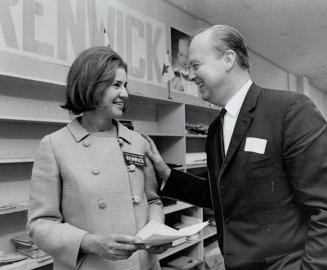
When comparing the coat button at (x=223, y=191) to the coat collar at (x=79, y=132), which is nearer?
the coat button at (x=223, y=191)

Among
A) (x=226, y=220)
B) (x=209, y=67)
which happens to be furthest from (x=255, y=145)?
(x=209, y=67)

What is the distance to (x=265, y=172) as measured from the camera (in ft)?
4.28

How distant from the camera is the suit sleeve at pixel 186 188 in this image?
1.88 meters

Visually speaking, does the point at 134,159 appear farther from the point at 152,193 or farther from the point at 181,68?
the point at 181,68

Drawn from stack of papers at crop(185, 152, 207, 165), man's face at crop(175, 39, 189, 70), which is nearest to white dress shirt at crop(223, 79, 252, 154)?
stack of papers at crop(185, 152, 207, 165)

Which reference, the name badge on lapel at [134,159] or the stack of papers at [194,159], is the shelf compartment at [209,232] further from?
the name badge on lapel at [134,159]

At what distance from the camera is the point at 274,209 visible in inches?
51.4

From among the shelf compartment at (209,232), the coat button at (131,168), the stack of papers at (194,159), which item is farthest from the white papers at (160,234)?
the shelf compartment at (209,232)

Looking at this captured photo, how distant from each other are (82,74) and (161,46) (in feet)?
10.6

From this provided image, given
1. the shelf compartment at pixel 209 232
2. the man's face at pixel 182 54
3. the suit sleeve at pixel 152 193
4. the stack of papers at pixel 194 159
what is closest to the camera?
the suit sleeve at pixel 152 193

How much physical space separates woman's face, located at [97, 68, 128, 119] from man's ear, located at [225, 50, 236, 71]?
48cm

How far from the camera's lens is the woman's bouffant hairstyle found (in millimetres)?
1546

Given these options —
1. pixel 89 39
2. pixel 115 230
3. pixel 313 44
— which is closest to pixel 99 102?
pixel 115 230

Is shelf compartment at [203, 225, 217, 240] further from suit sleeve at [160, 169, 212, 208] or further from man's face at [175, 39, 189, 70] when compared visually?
suit sleeve at [160, 169, 212, 208]
